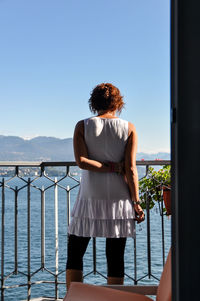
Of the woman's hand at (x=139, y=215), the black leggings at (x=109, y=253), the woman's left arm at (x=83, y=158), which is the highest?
the woman's left arm at (x=83, y=158)

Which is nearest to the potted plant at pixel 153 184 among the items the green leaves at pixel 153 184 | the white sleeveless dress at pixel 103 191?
the green leaves at pixel 153 184

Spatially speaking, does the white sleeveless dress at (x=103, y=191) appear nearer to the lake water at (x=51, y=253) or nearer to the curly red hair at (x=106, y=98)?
the curly red hair at (x=106, y=98)

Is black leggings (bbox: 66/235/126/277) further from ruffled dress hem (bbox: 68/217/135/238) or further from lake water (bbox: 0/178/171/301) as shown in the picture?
lake water (bbox: 0/178/171/301)

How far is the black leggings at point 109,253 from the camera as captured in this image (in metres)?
2.10

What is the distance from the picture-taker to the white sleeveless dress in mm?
2027

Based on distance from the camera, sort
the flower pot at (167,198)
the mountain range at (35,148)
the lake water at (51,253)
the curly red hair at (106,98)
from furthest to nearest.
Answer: the mountain range at (35,148) → the lake water at (51,253) → the flower pot at (167,198) → the curly red hair at (106,98)

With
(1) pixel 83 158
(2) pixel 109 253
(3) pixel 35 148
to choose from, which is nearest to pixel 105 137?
(1) pixel 83 158

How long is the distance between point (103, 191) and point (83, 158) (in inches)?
8.4

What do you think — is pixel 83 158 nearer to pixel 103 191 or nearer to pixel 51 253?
pixel 103 191

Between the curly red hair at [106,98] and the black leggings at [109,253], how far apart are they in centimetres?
75

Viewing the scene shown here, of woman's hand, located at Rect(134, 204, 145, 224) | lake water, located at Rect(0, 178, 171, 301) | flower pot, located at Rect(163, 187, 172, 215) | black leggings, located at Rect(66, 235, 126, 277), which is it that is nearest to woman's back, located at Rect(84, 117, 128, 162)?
woman's hand, located at Rect(134, 204, 145, 224)
